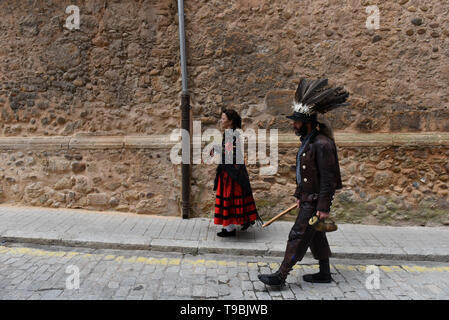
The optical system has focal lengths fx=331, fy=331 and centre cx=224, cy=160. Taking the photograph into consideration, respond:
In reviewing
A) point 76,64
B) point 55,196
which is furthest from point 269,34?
point 55,196

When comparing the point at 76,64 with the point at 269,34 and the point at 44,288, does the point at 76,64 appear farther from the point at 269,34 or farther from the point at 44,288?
the point at 44,288

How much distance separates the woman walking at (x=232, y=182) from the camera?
452cm

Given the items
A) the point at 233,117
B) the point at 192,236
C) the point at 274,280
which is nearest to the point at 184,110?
the point at 233,117

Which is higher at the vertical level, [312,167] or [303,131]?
[303,131]

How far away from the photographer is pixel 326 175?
3.22 metres

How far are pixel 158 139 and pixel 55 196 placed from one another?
217 cm

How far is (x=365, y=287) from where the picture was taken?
3455mm

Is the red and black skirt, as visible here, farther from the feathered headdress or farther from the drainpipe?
the feathered headdress

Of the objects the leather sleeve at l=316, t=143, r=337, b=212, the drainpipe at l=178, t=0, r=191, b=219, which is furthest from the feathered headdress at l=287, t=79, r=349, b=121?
the drainpipe at l=178, t=0, r=191, b=219

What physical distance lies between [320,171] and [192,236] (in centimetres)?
226

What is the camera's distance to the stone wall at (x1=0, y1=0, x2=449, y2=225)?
536 centimetres

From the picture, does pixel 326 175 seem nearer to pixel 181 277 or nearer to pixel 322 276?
pixel 322 276

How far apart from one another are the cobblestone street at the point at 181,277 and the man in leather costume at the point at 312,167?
41 centimetres

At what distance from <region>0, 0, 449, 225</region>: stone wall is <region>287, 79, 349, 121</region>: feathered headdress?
2.18 m
